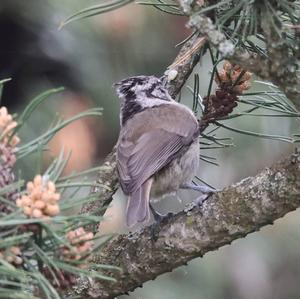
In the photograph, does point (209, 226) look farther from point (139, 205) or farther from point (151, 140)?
point (151, 140)

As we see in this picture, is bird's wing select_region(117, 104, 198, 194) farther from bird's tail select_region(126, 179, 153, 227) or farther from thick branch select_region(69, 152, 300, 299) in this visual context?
thick branch select_region(69, 152, 300, 299)

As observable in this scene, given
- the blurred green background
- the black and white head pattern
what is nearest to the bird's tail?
the black and white head pattern

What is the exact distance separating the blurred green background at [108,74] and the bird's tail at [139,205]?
4.60 feet

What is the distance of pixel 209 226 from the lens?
217cm


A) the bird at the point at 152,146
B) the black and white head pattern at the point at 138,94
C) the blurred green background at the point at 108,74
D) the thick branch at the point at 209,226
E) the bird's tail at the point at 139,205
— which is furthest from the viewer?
the blurred green background at the point at 108,74

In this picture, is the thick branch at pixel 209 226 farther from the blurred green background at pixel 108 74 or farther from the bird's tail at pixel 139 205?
the blurred green background at pixel 108 74

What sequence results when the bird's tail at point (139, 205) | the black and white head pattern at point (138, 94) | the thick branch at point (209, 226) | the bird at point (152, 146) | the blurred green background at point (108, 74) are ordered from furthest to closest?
the blurred green background at point (108, 74), the black and white head pattern at point (138, 94), the bird at point (152, 146), the bird's tail at point (139, 205), the thick branch at point (209, 226)

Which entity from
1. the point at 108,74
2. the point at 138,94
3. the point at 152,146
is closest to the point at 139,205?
the point at 152,146

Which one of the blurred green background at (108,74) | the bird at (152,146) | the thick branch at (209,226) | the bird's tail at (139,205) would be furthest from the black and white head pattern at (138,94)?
the thick branch at (209,226)

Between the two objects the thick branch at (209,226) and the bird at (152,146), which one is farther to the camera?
the bird at (152,146)

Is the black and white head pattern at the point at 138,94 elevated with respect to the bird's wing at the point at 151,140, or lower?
elevated

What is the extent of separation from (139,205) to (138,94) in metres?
0.70

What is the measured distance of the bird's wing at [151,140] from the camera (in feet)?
9.89

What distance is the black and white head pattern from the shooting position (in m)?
3.35
